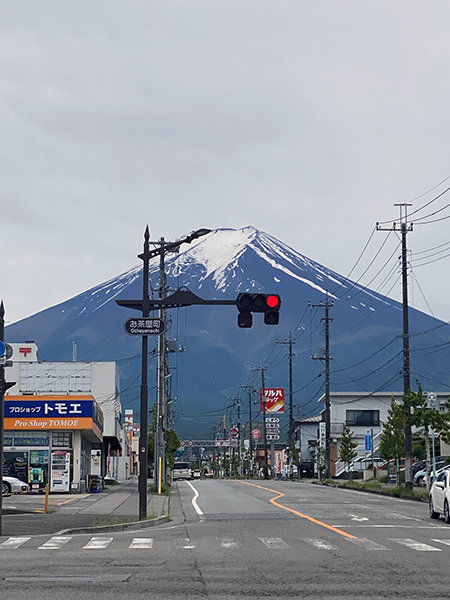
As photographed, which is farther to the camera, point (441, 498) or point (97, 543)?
point (441, 498)

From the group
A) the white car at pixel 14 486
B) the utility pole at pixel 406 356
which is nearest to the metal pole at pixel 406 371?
the utility pole at pixel 406 356

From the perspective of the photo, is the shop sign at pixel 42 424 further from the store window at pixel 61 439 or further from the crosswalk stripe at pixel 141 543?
the crosswalk stripe at pixel 141 543

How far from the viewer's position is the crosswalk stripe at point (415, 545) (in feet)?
53.7

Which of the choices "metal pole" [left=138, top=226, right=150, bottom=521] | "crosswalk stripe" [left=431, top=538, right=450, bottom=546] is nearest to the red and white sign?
"metal pole" [left=138, top=226, right=150, bottom=521]

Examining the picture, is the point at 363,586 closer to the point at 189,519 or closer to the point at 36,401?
the point at 189,519

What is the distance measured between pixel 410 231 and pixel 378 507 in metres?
19.5

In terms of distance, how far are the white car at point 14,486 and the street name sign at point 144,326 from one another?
934 inches

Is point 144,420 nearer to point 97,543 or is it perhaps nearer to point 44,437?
point 97,543

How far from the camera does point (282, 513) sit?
89.4 ft

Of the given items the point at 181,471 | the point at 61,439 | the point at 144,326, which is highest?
the point at 144,326

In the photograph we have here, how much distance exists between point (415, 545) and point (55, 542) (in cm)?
685

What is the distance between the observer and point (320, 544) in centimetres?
1728

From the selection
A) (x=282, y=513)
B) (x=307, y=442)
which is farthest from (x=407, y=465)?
(x=307, y=442)

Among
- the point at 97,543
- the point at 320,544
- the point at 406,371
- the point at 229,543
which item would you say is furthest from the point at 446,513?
the point at 406,371
